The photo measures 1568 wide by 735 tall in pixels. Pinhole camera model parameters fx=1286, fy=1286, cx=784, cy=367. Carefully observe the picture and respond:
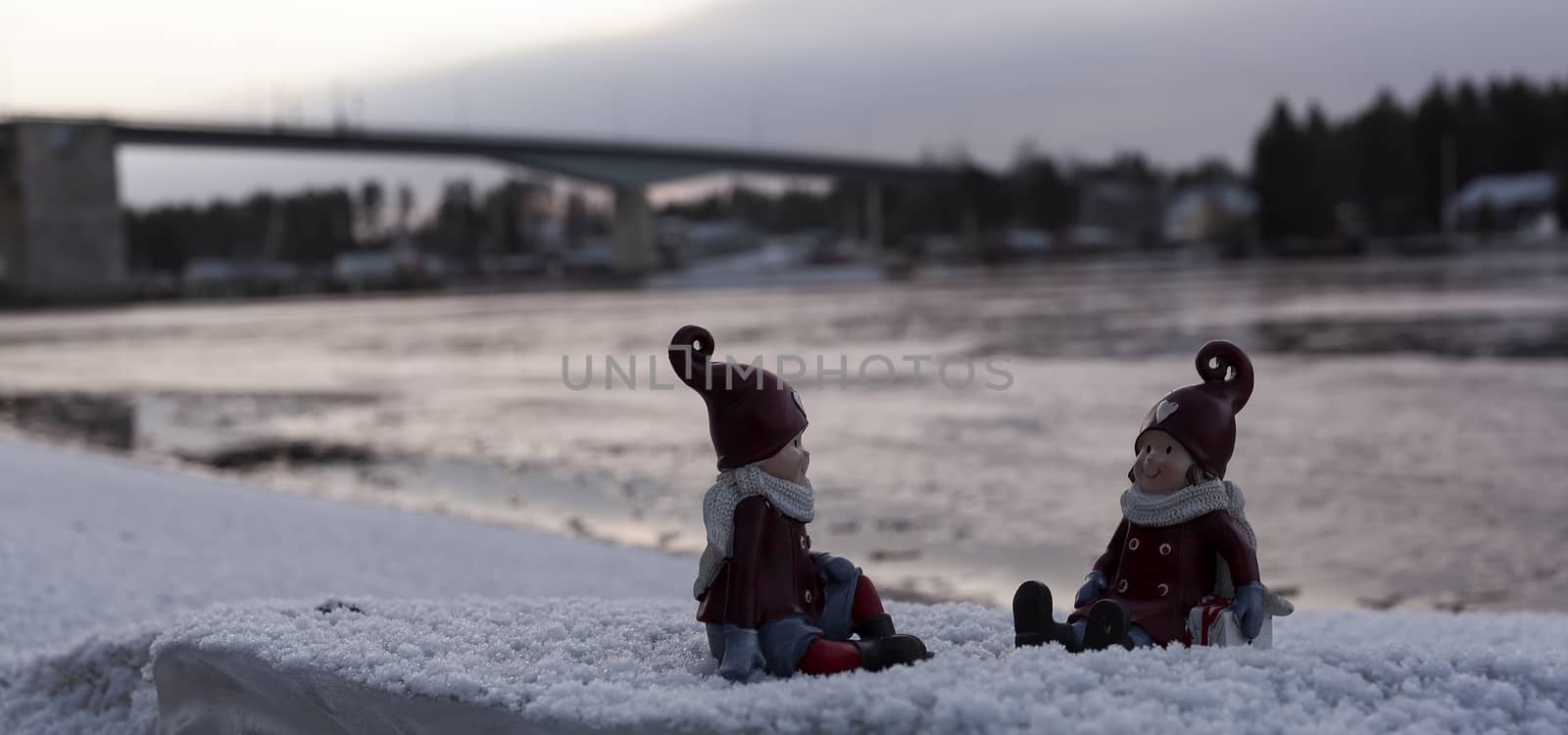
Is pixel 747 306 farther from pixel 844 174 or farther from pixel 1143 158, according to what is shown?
pixel 1143 158

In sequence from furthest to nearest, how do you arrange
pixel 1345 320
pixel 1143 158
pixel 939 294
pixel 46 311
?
pixel 1143 158, pixel 46 311, pixel 939 294, pixel 1345 320

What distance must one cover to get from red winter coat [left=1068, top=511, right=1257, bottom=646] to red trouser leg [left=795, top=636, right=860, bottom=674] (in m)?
0.52

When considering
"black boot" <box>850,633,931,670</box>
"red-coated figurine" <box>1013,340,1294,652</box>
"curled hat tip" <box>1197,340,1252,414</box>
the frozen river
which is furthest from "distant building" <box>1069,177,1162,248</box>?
"black boot" <box>850,633,931,670</box>

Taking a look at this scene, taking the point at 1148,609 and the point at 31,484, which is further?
the point at 31,484

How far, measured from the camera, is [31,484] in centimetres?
856

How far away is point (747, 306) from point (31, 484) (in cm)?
3272

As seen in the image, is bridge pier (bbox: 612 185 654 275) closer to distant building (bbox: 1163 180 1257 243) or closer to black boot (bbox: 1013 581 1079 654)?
distant building (bbox: 1163 180 1257 243)

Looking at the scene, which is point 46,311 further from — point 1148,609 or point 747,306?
point 1148,609

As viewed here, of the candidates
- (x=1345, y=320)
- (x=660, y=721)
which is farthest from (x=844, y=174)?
(x=660, y=721)

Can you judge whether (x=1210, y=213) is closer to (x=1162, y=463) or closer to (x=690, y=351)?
(x=1162, y=463)

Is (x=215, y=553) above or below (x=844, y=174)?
below

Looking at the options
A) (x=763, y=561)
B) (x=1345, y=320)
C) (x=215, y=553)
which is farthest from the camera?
(x=1345, y=320)

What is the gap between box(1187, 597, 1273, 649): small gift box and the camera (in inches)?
103

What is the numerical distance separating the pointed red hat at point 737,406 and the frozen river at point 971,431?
12.2 feet
